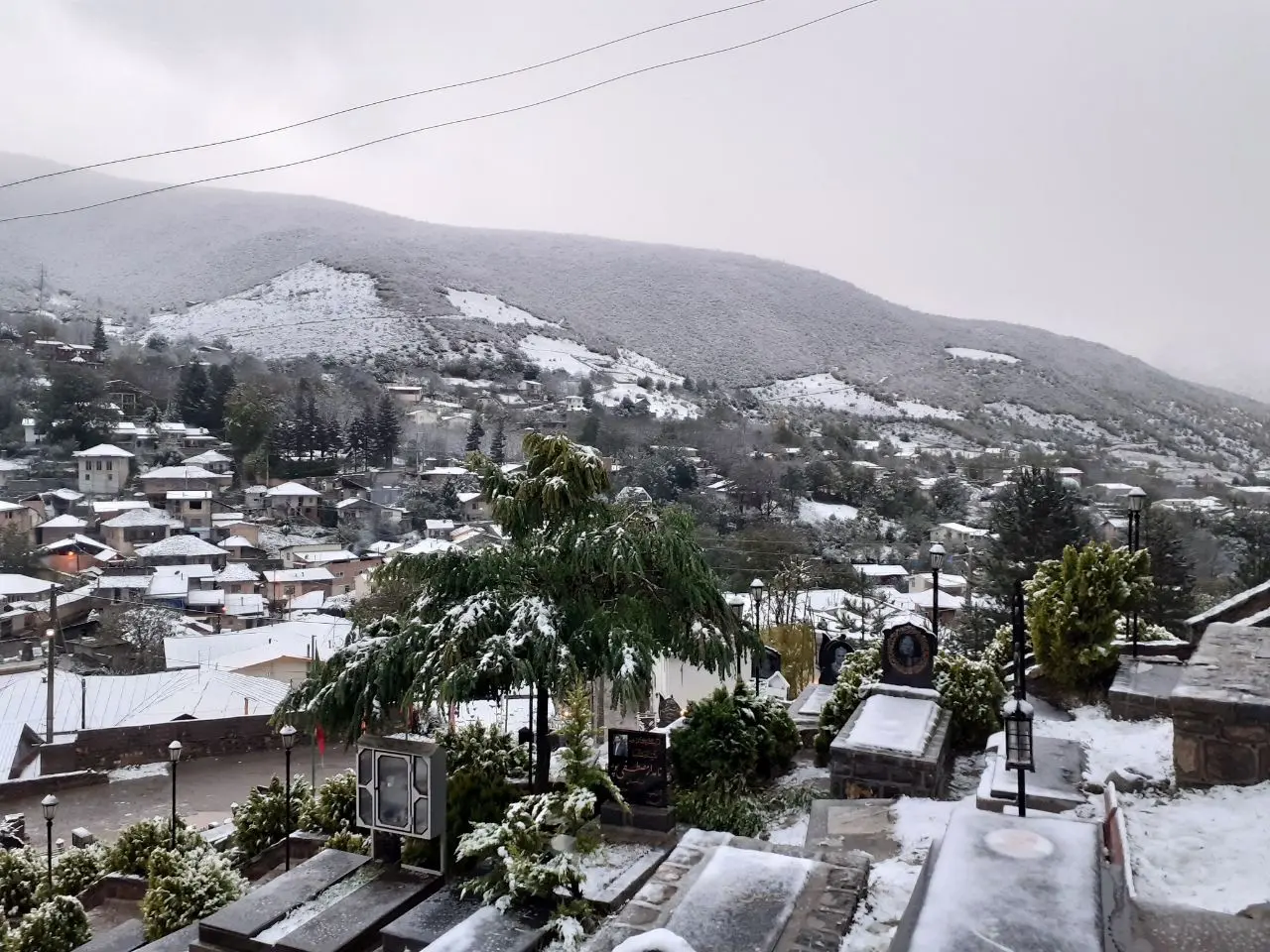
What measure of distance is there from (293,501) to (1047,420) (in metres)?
67.4

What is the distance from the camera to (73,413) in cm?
6500

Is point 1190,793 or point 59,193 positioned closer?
point 1190,793

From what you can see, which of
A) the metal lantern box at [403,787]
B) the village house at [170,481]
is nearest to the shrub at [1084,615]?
the metal lantern box at [403,787]

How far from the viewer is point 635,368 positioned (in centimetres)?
10806

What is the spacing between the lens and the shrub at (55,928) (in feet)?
29.8

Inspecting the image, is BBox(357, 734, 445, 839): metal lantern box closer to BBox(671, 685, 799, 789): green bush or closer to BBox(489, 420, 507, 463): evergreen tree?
BBox(671, 685, 799, 789): green bush

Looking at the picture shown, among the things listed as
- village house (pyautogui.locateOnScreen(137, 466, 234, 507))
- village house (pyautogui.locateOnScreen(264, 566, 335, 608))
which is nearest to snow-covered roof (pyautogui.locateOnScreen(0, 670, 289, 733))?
village house (pyautogui.locateOnScreen(264, 566, 335, 608))

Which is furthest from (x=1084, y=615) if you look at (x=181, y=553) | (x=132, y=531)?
(x=132, y=531)

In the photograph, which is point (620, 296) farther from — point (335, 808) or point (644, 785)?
point (644, 785)

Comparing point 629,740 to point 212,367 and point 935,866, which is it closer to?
point 935,866

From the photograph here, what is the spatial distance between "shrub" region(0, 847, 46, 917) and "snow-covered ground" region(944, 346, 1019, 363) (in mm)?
114208

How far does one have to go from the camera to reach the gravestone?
775 cm

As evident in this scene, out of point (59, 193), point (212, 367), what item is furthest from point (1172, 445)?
point (59, 193)

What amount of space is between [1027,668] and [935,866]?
824 centimetres
